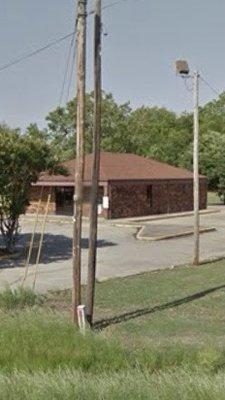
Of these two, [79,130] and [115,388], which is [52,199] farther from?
[115,388]

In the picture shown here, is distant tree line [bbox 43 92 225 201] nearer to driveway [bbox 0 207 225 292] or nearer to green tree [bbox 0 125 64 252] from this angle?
driveway [bbox 0 207 225 292]

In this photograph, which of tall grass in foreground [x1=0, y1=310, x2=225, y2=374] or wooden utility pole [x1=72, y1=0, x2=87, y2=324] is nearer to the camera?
tall grass in foreground [x1=0, y1=310, x2=225, y2=374]

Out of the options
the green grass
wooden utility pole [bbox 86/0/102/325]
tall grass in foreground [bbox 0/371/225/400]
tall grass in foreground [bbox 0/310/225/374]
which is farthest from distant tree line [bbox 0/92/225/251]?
tall grass in foreground [bbox 0/371/225/400]

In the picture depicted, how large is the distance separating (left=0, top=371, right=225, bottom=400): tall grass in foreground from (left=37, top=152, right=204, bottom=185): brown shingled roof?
31.3 metres

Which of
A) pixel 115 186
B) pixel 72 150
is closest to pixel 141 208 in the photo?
pixel 115 186

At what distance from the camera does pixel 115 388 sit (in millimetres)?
5359

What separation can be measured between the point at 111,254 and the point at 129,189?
16795 mm

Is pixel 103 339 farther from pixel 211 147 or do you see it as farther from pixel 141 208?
pixel 211 147

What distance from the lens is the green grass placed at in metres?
5.36

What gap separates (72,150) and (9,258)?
143 ft

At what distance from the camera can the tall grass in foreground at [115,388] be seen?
5.11 metres

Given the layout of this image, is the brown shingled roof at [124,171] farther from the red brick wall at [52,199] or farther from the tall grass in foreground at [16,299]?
the tall grass in foreground at [16,299]

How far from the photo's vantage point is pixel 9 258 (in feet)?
72.6

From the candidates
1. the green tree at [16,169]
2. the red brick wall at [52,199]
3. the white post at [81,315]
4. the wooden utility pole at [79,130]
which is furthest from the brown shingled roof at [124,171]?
the white post at [81,315]
